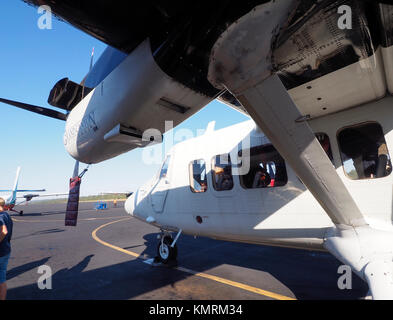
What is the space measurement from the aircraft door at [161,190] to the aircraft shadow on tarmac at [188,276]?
70.2 inches

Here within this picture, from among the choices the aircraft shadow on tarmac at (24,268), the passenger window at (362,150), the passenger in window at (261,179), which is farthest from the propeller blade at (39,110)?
the passenger window at (362,150)

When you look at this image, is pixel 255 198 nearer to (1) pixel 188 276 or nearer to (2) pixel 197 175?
(2) pixel 197 175

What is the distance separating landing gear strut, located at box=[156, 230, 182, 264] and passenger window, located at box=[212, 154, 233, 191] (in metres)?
2.57

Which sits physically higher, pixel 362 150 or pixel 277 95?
pixel 277 95

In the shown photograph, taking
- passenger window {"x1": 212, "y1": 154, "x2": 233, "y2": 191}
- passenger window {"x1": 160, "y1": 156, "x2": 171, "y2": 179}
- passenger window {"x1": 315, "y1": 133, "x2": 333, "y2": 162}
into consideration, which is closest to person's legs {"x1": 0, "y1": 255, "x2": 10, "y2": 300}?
passenger window {"x1": 160, "y1": 156, "x2": 171, "y2": 179}

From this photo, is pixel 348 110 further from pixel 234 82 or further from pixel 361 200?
pixel 234 82

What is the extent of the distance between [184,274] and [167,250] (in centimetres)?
117

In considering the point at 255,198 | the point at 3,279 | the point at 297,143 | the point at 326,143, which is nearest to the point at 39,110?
the point at 3,279

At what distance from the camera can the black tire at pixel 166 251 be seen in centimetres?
652

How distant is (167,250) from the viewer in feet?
21.7

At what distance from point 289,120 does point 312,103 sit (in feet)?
5.02

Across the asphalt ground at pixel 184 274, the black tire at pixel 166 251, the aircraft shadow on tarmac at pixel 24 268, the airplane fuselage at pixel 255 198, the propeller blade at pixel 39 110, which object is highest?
the propeller blade at pixel 39 110

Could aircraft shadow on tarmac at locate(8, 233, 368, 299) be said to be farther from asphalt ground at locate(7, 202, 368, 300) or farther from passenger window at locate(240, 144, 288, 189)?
passenger window at locate(240, 144, 288, 189)

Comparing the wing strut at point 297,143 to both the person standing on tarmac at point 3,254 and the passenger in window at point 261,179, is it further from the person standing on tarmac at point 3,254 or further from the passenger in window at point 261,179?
the person standing on tarmac at point 3,254
